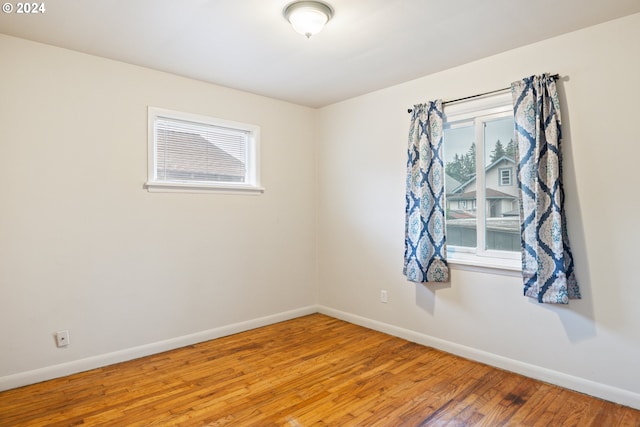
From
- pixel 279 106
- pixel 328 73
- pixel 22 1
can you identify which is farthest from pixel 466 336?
pixel 22 1

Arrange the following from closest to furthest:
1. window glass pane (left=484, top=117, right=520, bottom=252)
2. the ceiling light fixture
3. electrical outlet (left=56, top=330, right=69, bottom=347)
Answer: the ceiling light fixture
electrical outlet (left=56, top=330, right=69, bottom=347)
window glass pane (left=484, top=117, right=520, bottom=252)

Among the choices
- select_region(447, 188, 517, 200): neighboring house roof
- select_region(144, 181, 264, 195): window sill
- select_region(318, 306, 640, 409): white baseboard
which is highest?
select_region(144, 181, 264, 195): window sill

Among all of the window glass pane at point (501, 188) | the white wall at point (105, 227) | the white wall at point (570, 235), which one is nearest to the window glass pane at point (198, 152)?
the white wall at point (105, 227)

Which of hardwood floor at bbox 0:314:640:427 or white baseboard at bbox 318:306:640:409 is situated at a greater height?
white baseboard at bbox 318:306:640:409

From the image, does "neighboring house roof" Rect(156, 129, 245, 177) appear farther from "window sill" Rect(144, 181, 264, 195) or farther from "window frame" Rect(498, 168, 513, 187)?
"window frame" Rect(498, 168, 513, 187)

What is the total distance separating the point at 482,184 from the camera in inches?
125

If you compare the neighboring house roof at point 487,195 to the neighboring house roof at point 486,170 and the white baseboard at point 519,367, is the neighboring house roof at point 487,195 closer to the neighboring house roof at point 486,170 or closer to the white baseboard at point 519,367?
the neighboring house roof at point 486,170

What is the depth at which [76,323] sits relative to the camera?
2930mm

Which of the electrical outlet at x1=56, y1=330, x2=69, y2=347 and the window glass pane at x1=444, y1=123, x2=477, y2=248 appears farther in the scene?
the window glass pane at x1=444, y1=123, x2=477, y2=248

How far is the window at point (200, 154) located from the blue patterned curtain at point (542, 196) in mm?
2540

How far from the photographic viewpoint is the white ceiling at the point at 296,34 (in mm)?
2277

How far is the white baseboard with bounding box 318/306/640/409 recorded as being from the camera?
2.45 meters

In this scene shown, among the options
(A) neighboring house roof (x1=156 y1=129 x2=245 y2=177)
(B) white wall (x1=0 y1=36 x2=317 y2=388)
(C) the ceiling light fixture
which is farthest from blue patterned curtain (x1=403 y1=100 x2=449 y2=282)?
(A) neighboring house roof (x1=156 y1=129 x2=245 y2=177)

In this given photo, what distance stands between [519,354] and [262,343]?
221cm
